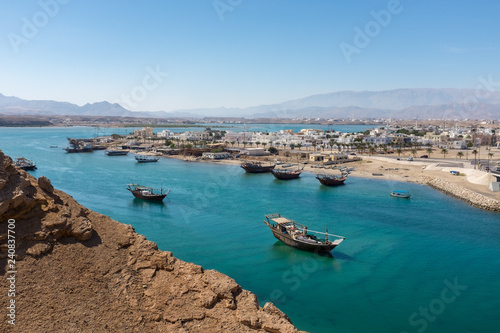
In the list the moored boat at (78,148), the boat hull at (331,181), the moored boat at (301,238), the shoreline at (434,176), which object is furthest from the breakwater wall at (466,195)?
the moored boat at (78,148)

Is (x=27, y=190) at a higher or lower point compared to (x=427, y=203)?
higher

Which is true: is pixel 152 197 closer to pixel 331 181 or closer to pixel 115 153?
pixel 331 181

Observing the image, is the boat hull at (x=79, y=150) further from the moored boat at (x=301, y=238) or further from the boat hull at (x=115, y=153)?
the moored boat at (x=301, y=238)

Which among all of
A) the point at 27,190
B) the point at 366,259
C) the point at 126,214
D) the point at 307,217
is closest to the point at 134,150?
the point at 126,214

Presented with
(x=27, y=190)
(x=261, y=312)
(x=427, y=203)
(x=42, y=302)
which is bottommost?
(x=427, y=203)

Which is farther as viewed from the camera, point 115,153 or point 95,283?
point 115,153

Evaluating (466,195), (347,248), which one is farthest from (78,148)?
(466,195)

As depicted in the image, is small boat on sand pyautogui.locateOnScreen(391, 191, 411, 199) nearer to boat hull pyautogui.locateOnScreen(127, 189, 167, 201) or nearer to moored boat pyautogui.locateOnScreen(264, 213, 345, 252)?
moored boat pyautogui.locateOnScreen(264, 213, 345, 252)

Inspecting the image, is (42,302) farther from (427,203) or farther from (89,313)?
(427,203)
